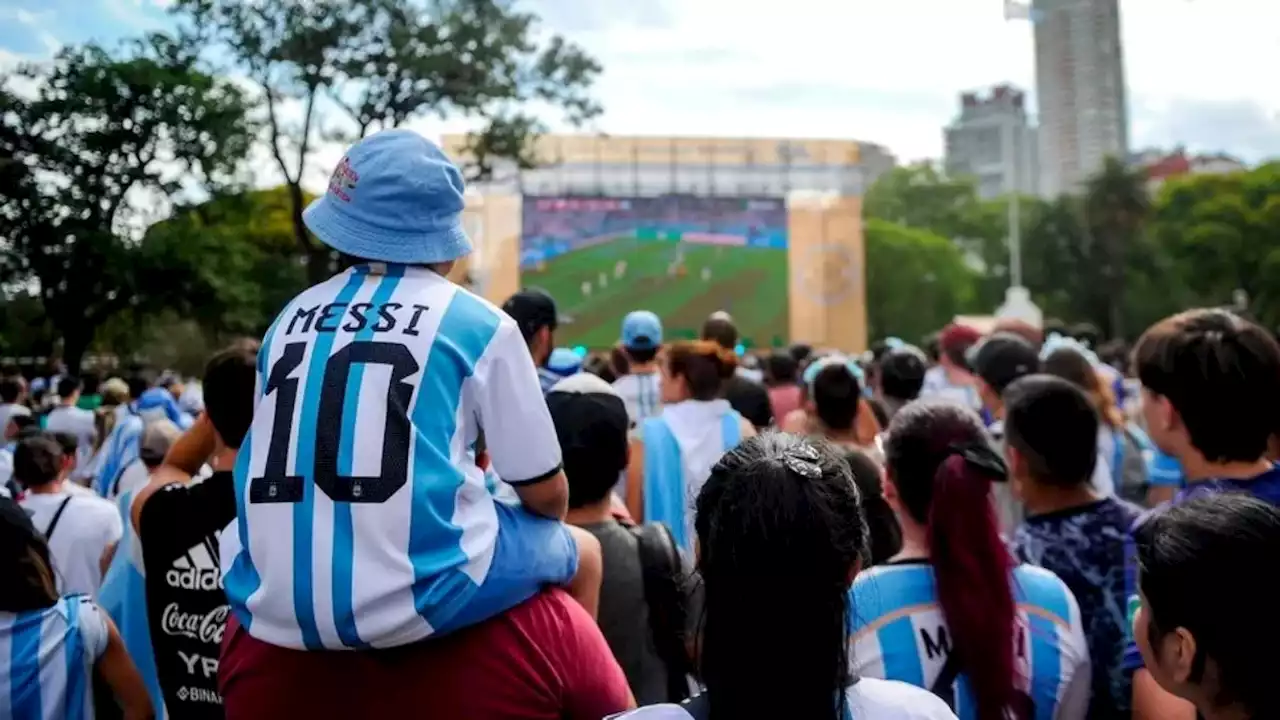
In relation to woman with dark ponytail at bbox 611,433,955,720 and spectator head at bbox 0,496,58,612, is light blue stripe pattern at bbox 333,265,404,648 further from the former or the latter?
spectator head at bbox 0,496,58,612

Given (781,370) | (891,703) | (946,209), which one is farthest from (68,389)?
(946,209)

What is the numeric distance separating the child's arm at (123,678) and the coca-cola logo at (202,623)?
276mm

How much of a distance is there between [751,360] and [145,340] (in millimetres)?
22473

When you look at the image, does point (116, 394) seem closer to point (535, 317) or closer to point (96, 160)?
point (535, 317)

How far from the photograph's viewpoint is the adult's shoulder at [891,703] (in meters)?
1.36

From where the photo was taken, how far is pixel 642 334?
17.7 feet

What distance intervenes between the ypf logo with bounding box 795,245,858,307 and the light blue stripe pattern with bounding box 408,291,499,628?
3312 cm

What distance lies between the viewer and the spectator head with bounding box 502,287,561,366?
3.78 meters

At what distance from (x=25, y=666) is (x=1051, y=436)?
2.64 m

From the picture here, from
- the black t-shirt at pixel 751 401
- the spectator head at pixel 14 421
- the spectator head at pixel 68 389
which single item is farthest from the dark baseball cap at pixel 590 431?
the spectator head at pixel 68 389

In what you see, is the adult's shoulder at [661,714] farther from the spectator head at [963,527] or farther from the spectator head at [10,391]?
the spectator head at [10,391]

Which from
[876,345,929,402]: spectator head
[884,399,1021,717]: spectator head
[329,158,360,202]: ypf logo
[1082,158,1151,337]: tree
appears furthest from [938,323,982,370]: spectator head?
[1082,158,1151,337]: tree

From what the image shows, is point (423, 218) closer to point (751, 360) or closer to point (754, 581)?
point (754, 581)

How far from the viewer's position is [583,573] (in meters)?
2.07
